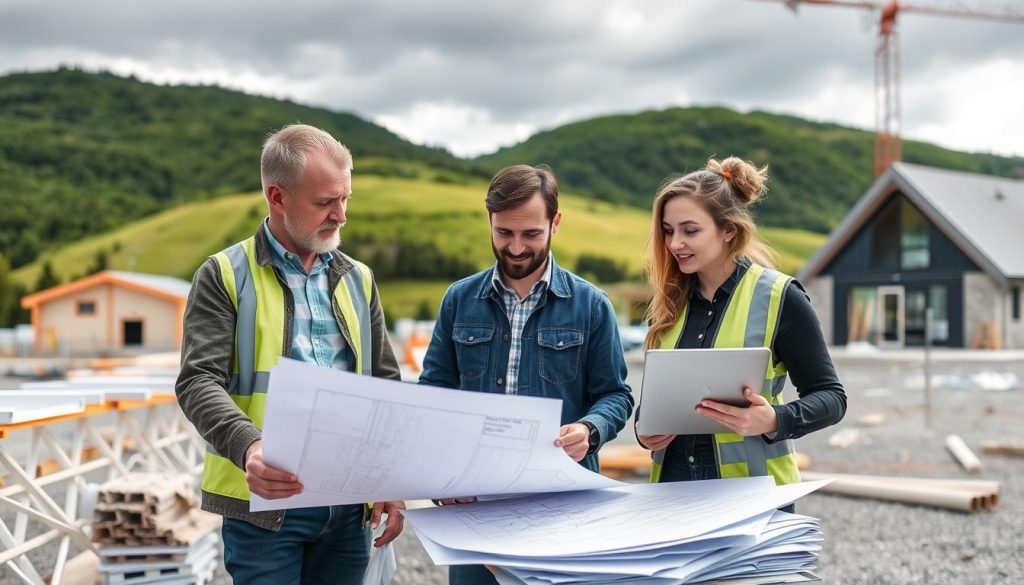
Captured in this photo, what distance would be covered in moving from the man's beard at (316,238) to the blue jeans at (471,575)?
813 mm

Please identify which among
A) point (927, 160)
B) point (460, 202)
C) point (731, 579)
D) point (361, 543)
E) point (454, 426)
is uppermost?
point (927, 160)

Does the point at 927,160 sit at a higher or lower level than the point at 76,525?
higher

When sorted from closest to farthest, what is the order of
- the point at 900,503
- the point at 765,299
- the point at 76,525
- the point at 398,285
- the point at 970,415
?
the point at 765,299, the point at 76,525, the point at 900,503, the point at 970,415, the point at 398,285

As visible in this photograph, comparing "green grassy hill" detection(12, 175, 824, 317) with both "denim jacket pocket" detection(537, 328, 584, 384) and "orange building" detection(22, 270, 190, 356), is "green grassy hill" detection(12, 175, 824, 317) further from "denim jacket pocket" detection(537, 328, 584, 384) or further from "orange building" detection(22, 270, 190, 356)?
"denim jacket pocket" detection(537, 328, 584, 384)

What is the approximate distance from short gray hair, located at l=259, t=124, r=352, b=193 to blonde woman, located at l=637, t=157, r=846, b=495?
0.80 m

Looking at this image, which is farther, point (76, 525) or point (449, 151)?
point (449, 151)

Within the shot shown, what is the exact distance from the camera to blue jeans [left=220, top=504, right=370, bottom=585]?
6.18ft

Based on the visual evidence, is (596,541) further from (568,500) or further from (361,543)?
(361,543)

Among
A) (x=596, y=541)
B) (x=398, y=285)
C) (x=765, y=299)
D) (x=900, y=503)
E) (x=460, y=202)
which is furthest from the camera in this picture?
(x=460, y=202)

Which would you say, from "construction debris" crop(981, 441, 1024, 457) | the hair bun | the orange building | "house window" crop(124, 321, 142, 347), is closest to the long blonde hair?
the hair bun

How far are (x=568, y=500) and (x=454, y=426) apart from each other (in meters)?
0.39

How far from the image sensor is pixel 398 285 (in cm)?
5841

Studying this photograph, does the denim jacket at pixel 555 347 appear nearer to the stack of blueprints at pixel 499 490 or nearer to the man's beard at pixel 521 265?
the man's beard at pixel 521 265

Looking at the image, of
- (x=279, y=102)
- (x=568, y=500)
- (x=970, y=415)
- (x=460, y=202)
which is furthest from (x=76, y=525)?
(x=279, y=102)
